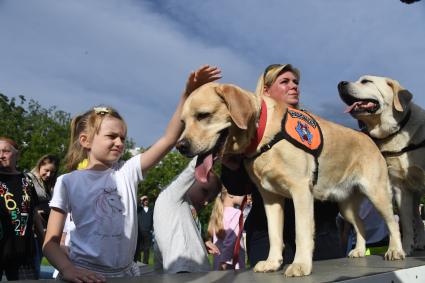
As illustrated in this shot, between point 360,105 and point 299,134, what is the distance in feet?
7.94

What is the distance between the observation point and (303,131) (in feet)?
11.4

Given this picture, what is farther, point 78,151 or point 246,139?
point 78,151

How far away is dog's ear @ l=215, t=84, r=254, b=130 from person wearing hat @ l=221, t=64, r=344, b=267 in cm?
41

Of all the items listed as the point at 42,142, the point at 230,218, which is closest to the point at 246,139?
the point at 230,218

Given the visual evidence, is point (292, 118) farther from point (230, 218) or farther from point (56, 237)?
point (230, 218)

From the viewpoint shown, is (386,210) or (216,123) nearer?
(216,123)

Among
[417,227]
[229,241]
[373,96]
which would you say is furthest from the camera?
[229,241]

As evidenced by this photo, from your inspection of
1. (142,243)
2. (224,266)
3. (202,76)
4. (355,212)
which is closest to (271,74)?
(202,76)

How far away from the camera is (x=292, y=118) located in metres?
3.45

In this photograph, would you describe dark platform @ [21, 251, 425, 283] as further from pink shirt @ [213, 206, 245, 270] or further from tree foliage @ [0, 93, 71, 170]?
tree foliage @ [0, 93, 71, 170]

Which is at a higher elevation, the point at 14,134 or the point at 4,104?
the point at 4,104

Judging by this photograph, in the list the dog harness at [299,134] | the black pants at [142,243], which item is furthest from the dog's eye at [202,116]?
the black pants at [142,243]

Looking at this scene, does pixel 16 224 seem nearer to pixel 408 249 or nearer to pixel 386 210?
pixel 386 210

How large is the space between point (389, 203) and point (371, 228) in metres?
2.04
